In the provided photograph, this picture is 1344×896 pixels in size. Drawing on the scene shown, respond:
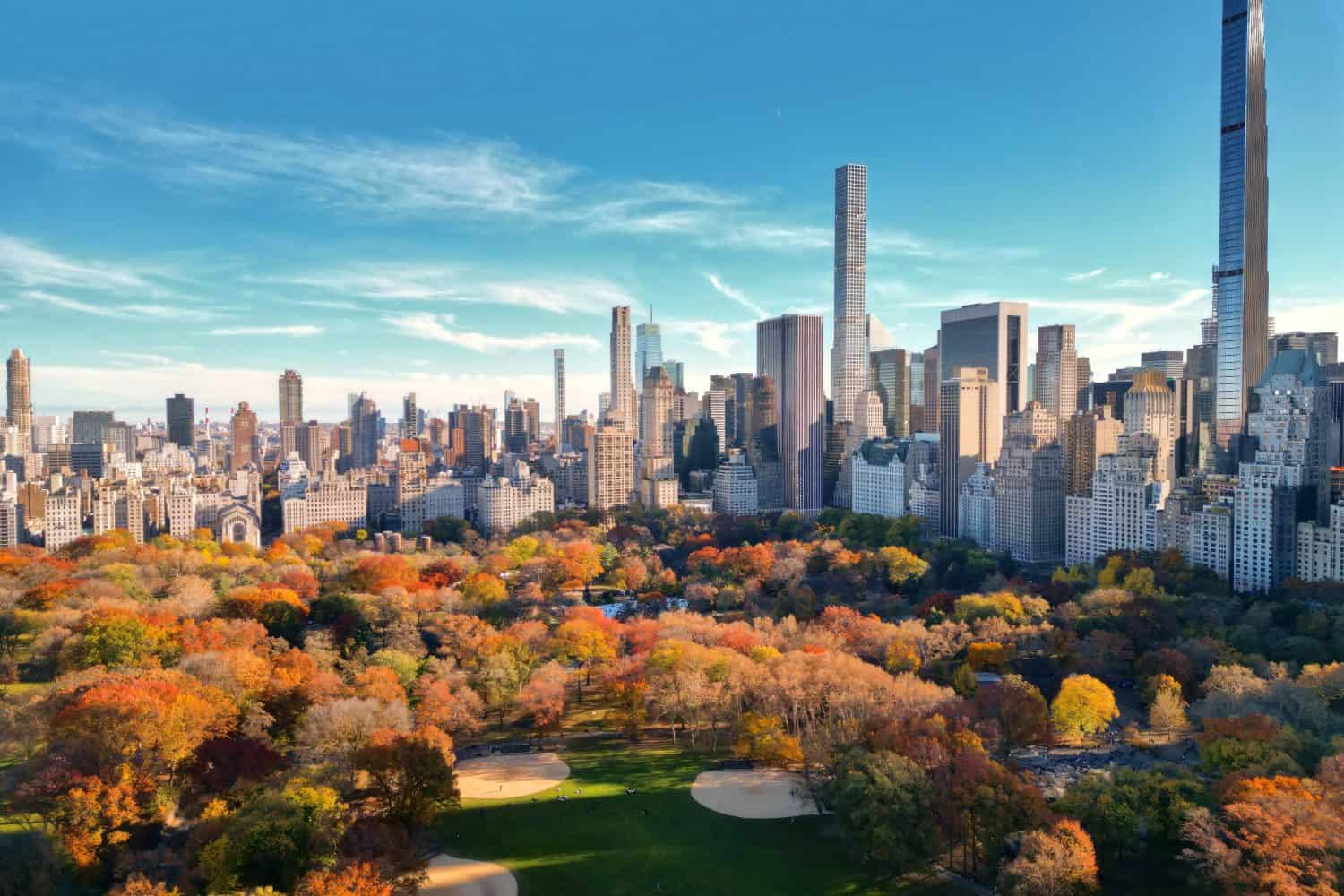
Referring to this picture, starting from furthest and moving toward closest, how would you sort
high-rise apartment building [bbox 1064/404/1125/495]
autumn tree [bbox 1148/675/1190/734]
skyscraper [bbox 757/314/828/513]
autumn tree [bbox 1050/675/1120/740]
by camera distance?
1. skyscraper [bbox 757/314/828/513]
2. high-rise apartment building [bbox 1064/404/1125/495]
3. autumn tree [bbox 1148/675/1190/734]
4. autumn tree [bbox 1050/675/1120/740]

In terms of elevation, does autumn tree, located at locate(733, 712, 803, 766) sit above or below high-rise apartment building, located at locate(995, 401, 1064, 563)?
below

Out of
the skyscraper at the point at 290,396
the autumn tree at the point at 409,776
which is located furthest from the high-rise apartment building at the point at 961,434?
Result: the skyscraper at the point at 290,396

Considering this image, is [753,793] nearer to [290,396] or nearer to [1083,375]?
[1083,375]

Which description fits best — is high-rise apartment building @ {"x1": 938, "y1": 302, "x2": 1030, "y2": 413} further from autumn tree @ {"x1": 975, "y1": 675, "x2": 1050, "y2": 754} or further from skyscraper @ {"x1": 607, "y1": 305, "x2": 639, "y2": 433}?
autumn tree @ {"x1": 975, "y1": 675, "x2": 1050, "y2": 754}

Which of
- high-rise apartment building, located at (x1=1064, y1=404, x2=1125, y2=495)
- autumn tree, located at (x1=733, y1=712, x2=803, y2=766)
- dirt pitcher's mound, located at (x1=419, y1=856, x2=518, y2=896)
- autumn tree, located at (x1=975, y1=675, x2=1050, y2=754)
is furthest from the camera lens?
high-rise apartment building, located at (x1=1064, y1=404, x2=1125, y2=495)

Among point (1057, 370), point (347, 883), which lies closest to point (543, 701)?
point (347, 883)

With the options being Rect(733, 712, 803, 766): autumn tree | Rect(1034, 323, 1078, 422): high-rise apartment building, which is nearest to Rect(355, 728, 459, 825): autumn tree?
Rect(733, 712, 803, 766): autumn tree

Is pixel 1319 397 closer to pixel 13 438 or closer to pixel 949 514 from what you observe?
pixel 949 514

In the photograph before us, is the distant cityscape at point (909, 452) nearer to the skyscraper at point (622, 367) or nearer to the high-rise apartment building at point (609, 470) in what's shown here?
the high-rise apartment building at point (609, 470)
